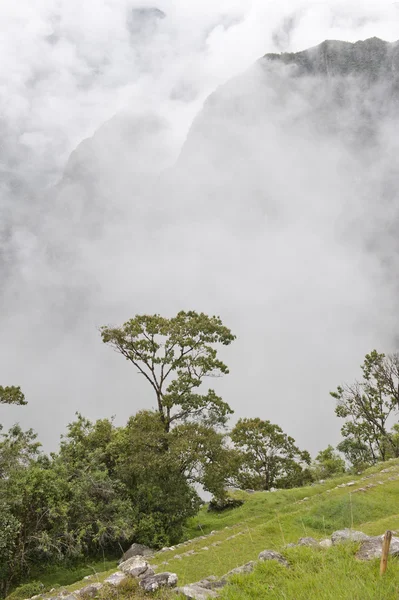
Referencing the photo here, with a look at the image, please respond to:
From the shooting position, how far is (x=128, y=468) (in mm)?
23547

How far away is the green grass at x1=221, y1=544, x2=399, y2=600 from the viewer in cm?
593

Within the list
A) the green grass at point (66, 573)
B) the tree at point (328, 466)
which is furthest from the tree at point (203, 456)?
the tree at point (328, 466)

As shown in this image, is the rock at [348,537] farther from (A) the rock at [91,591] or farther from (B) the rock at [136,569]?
(A) the rock at [91,591]

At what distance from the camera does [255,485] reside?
43406 millimetres

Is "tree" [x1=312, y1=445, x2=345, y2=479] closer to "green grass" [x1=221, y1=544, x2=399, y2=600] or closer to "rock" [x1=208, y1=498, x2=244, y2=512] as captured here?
"rock" [x1=208, y1=498, x2=244, y2=512]

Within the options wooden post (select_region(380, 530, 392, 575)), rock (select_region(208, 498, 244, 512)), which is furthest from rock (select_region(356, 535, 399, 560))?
rock (select_region(208, 498, 244, 512))

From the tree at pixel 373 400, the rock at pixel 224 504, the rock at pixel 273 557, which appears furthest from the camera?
the tree at pixel 373 400

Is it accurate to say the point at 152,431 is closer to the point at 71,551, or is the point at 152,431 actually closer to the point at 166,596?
the point at 71,551

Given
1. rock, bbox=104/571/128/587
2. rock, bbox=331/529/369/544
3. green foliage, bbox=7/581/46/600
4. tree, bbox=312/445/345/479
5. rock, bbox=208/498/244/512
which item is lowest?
tree, bbox=312/445/345/479

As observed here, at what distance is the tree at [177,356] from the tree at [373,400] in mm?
21842

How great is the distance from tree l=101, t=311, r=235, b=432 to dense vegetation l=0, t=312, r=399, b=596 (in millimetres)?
66

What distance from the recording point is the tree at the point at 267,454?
138 ft

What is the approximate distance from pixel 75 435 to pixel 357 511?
17.3 meters

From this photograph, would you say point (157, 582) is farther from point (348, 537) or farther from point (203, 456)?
point (203, 456)
